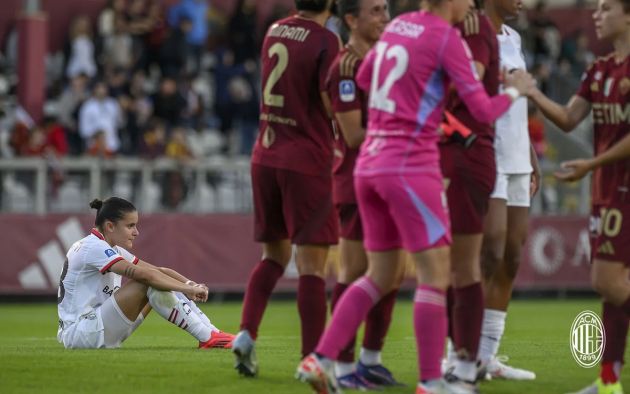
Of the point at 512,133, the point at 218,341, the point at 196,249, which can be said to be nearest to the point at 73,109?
the point at 196,249

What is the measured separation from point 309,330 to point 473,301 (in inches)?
47.7

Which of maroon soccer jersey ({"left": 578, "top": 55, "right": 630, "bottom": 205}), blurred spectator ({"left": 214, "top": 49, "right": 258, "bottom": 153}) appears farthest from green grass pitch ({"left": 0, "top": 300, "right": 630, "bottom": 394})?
blurred spectator ({"left": 214, "top": 49, "right": 258, "bottom": 153})

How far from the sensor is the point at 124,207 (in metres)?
11.2

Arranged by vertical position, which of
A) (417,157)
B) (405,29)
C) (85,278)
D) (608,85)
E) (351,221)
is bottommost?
(85,278)

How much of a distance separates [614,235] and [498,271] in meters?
1.57

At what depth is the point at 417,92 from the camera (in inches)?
297

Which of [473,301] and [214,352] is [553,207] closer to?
[214,352]

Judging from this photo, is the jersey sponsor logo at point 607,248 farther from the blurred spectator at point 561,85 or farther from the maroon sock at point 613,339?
the blurred spectator at point 561,85

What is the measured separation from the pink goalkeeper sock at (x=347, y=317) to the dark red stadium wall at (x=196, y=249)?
1287 cm

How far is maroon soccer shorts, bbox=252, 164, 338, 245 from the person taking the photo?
869 cm

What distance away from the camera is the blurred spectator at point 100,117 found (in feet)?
71.2

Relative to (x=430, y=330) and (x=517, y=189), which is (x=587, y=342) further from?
(x=430, y=330)

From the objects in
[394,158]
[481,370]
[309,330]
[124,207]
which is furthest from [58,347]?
[394,158]

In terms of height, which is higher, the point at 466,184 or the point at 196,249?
the point at 466,184
